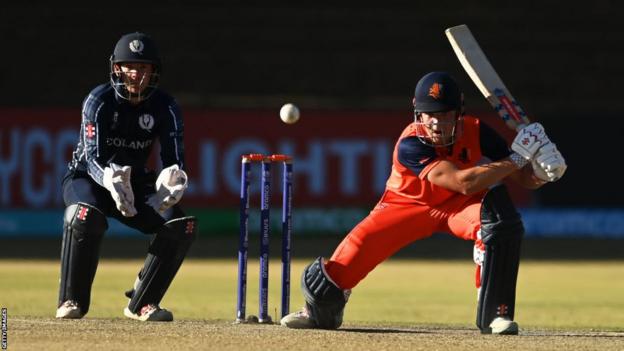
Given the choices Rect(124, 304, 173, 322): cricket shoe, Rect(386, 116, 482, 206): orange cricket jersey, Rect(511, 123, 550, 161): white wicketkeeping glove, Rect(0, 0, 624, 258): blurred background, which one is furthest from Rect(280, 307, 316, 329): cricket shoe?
Rect(0, 0, 624, 258): blurred background

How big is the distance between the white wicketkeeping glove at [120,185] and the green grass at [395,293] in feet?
3.31

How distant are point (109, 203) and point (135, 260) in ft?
17.8

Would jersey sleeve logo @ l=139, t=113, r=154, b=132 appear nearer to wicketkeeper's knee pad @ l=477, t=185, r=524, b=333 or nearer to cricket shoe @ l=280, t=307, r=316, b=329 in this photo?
cricket shoe @ l=280, t=307, r=316, b=329

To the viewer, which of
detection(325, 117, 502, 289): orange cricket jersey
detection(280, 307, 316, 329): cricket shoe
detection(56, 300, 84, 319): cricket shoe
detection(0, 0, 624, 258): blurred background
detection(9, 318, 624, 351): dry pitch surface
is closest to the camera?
detection(9, 318, 624, 351): dry pitch surface

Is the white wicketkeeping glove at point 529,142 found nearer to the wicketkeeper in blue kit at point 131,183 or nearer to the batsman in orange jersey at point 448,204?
the batsman in orange jersey at point 448,204

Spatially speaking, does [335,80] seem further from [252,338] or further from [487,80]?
[252,338]

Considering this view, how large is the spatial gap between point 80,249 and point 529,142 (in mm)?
2086

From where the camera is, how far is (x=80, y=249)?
6086mm

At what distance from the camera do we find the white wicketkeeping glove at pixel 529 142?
18.5ft

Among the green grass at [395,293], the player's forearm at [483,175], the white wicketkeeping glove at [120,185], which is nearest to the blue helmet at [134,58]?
the white wicketkeeping glove at [120,185]

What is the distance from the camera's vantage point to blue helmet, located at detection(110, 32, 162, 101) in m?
6.21

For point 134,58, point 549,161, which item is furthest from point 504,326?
point 134,58

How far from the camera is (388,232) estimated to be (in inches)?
233

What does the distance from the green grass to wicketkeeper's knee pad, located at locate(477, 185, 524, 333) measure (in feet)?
3.85
